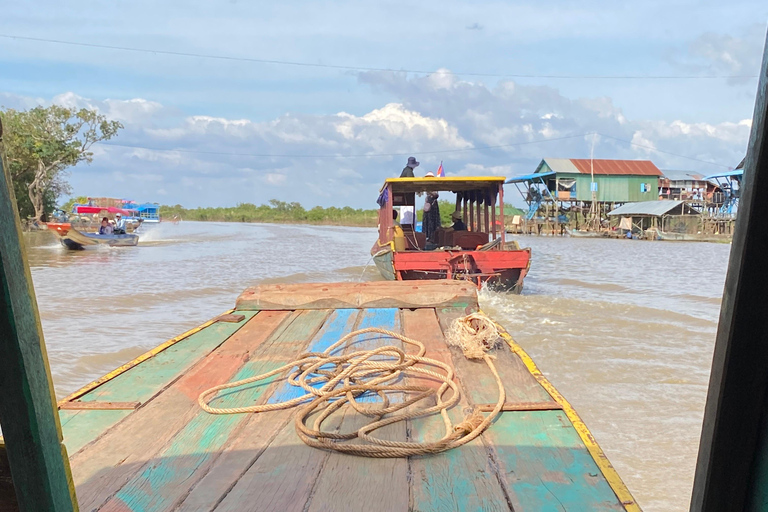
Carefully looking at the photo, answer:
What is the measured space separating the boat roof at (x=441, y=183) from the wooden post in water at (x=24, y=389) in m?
8.66

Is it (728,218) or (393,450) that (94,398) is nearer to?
(393,450)

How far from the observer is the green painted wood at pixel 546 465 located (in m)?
1.75

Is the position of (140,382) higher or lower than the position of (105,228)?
higher

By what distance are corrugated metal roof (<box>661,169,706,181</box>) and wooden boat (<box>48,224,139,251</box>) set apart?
37.6 m

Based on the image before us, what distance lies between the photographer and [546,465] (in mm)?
1993

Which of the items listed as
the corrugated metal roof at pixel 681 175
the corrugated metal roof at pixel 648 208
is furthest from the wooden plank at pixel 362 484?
the corrugated metal roof at pixel 681 175

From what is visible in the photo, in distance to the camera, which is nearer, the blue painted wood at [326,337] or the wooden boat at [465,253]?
the blue painted wood at [326,337]

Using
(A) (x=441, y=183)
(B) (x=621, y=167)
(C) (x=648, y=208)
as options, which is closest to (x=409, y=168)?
(A) (x=441, y=183)

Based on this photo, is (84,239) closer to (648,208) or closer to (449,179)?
(449,179)

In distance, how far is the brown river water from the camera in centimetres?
441

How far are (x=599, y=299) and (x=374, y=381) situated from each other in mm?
9186

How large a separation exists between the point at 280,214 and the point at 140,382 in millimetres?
81831

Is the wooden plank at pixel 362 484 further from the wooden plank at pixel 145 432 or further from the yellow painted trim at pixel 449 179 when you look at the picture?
the yellow painted trim at pixel 449 179

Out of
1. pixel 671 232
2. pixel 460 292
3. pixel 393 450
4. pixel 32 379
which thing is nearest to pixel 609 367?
pixel 460 292
